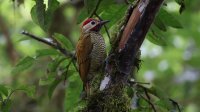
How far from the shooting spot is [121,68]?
3059 millimetres

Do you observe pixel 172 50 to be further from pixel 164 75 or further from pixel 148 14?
pixel 148 14

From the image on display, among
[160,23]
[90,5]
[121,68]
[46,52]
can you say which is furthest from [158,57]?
[121,68]

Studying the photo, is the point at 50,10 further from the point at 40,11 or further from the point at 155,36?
the point at 155,36

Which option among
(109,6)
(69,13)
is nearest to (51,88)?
(109,6)

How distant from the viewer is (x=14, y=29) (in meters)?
9.95

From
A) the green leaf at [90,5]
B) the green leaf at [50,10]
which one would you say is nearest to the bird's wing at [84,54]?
the green leaf at [90,5]

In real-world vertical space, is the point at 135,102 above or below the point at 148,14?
below

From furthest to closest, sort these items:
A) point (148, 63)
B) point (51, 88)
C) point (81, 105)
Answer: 1. point (148, 63)
2. point (51, 88)
3. point (81, 105)

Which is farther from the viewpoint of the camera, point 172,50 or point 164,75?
point 172,50

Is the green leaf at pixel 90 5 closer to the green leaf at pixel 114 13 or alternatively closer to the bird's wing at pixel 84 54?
the green leaf at pixel 114 13

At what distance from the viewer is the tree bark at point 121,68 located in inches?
115

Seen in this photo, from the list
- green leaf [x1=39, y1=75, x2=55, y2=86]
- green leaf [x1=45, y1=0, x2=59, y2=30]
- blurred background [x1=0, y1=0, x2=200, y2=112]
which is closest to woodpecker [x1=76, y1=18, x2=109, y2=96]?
green leaf [x1=39, y1=75, x2=55, y2=86]

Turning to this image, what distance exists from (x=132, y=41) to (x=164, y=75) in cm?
601

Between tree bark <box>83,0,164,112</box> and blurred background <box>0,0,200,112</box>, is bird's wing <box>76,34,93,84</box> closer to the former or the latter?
tree bark <box>83,0,164,112</box>
